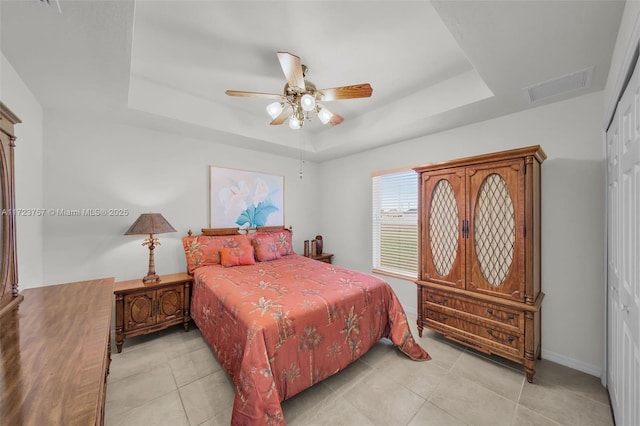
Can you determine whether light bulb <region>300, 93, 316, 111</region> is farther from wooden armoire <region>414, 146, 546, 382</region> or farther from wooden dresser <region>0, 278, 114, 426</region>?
wooden dresser <region>0, 278, 114, 426</region>

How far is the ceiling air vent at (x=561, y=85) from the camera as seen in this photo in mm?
1875

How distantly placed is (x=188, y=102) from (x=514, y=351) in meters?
4.09

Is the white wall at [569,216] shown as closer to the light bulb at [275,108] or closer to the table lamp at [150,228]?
the light bulb at [275,108]

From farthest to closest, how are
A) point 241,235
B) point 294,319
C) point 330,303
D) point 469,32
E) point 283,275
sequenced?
point 241,235, point 283,275, point 330,303, point 294,319, point 469,32

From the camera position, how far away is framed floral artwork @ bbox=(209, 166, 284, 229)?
11.5 ft

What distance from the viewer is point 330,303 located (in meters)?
2.00

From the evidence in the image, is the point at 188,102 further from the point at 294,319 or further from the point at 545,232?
the point at 545,232

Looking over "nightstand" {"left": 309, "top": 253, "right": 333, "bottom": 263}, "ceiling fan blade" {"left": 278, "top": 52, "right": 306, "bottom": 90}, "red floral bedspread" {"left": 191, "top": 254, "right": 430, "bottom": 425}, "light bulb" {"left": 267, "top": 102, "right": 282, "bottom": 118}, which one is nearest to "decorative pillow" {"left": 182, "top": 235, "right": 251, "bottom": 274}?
"red floral bedspread" {"left": 191, "top": 254, "right": 430, "bottom": 425}

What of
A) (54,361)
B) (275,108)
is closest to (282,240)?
(275,108)

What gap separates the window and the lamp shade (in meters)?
2.89

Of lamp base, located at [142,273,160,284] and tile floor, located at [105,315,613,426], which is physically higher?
lamp base, located at [142,273,160,284]

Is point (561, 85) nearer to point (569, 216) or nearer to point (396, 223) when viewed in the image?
point (569, 216)

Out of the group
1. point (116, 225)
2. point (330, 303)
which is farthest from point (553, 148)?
point (116, 225)

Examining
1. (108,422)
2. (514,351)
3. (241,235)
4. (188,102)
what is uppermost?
(188,102)
